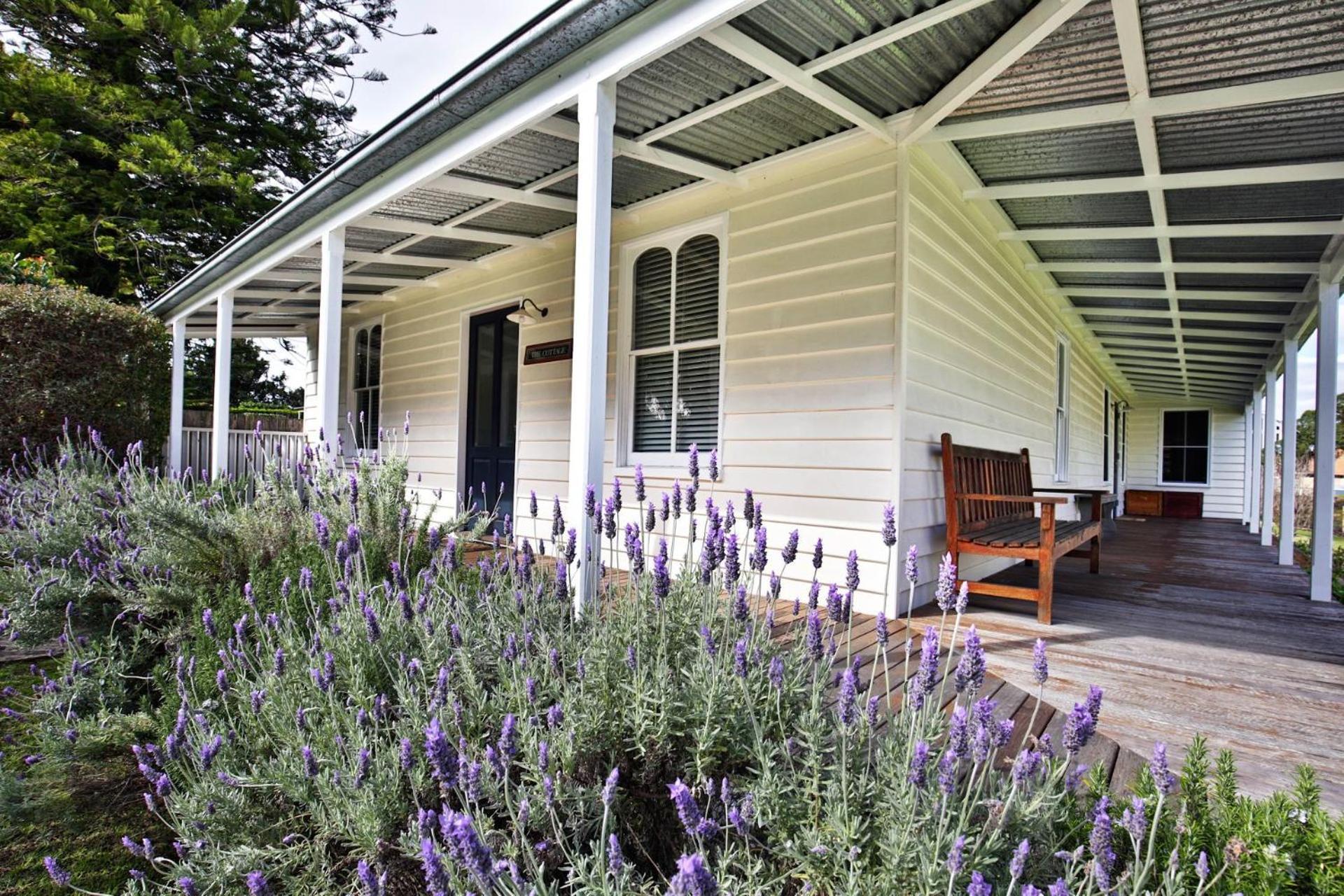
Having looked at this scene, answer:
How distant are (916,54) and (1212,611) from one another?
159 inches

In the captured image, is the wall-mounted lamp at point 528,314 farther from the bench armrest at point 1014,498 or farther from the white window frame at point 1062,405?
the white window frame at point 1062,405

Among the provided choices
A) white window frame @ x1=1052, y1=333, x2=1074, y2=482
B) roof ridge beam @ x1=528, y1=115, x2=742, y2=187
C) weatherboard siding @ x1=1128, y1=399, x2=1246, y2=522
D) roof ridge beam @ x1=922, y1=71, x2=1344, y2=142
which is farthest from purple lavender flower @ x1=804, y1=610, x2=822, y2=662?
weatherboard siding @ x1=1128, y1=399, x2=1246, y2=522

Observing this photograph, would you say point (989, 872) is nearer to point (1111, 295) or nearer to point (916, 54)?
point (916, 54)

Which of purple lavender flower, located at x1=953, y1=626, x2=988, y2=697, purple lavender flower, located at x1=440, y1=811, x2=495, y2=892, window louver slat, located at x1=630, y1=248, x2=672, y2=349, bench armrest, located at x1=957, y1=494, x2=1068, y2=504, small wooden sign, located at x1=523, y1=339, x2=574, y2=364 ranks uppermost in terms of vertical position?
window louver slat, located at x1=630, y1=248, x2=672, y2=349

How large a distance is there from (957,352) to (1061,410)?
492 cm

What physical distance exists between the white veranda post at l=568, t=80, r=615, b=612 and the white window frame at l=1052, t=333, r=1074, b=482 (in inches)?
281

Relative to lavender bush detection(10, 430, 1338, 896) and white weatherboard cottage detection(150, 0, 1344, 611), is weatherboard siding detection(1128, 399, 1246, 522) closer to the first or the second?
white weatherboard cottage detection(150, 0, 1344, 611)

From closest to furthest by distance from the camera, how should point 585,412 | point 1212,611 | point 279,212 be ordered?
point 585,412, point 1212,611, point 279,212

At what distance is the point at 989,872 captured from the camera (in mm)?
1287

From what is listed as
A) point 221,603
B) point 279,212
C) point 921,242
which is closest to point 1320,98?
point 921,242

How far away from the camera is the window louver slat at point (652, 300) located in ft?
17.5

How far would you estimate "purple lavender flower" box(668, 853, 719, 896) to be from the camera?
3.25 feet

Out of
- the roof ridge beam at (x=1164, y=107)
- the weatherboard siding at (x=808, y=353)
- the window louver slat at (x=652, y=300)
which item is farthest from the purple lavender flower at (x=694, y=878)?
the window louver slat at (x=652, y=300)

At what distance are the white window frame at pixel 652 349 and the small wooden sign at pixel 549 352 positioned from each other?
0.76 metres
